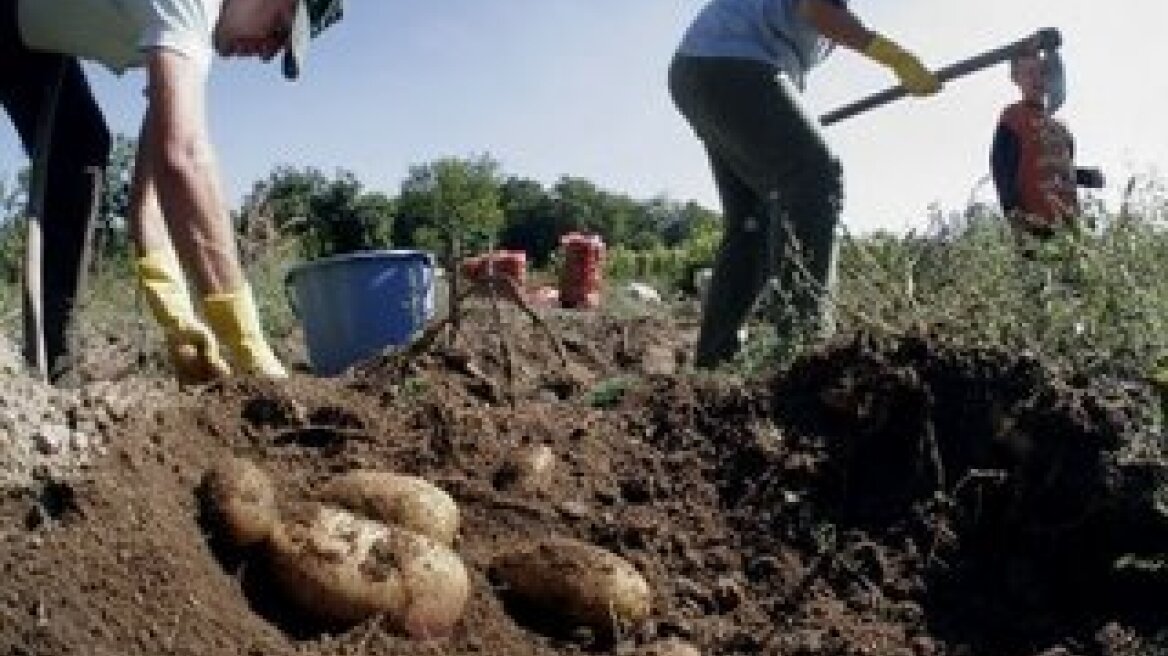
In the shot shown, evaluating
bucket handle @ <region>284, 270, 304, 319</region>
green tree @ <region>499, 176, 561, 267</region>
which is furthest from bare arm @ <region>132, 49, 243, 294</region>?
green tree @ <region>499, 176, 561, 267</region>

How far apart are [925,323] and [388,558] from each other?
1.12 m

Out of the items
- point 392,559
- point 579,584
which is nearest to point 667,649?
point 579,584

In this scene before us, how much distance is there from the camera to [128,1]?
2.94 m

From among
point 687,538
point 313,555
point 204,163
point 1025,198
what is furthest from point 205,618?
point 1025,198

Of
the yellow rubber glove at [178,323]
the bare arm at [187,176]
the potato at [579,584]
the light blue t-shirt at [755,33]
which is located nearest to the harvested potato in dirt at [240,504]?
the potato at [579,584]

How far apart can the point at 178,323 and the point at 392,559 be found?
1.06 m

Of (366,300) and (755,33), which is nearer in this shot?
(755,33)

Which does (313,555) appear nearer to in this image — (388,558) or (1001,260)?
(388,558)

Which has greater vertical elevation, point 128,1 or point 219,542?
point 128,1

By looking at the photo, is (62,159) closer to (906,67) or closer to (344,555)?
(344,555)

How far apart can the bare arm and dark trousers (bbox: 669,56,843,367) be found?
1.47 m

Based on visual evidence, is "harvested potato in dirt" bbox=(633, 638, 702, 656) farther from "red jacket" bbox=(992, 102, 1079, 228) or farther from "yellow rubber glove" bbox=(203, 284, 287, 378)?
"red jacket" bbox=(992, 102, 1079, 228)

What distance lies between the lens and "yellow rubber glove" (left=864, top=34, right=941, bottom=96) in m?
5.01

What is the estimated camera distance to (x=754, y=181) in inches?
168
